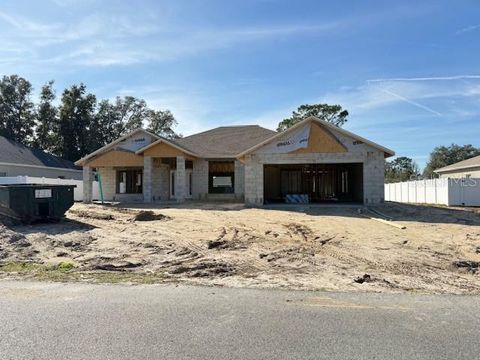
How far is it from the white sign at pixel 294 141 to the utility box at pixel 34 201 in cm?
1323

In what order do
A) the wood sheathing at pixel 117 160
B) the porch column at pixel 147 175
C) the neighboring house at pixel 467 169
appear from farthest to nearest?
the neighboring house at pixel 467 169, the wood sheathing at pixel 117 160, the porch column at pixel 147 175

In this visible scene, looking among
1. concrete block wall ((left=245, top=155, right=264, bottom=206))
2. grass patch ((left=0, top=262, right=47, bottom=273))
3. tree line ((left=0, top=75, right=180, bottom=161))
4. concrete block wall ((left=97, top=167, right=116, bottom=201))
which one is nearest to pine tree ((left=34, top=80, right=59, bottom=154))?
tree line ((left=0, top=75, right=180, bottom=161))

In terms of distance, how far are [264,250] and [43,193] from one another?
9.05 metres

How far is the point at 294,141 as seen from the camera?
2711 centimetres

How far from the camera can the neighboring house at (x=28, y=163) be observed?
37719mm

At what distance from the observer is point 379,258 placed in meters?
11.1

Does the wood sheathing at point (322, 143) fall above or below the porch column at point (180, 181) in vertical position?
above

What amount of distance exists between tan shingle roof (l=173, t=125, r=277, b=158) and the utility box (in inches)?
675

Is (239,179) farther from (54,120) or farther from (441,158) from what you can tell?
(441,158)

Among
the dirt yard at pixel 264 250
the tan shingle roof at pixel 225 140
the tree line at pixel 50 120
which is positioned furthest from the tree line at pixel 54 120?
the dirt yard at pixel 264 250

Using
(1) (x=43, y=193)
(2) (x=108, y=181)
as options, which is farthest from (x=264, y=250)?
(2) (x=108, y=181)

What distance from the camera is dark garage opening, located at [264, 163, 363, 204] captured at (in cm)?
3412

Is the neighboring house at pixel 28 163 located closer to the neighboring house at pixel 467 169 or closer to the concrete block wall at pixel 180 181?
the concrete block wall at pixel 180 181

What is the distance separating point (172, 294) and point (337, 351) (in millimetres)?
3244
